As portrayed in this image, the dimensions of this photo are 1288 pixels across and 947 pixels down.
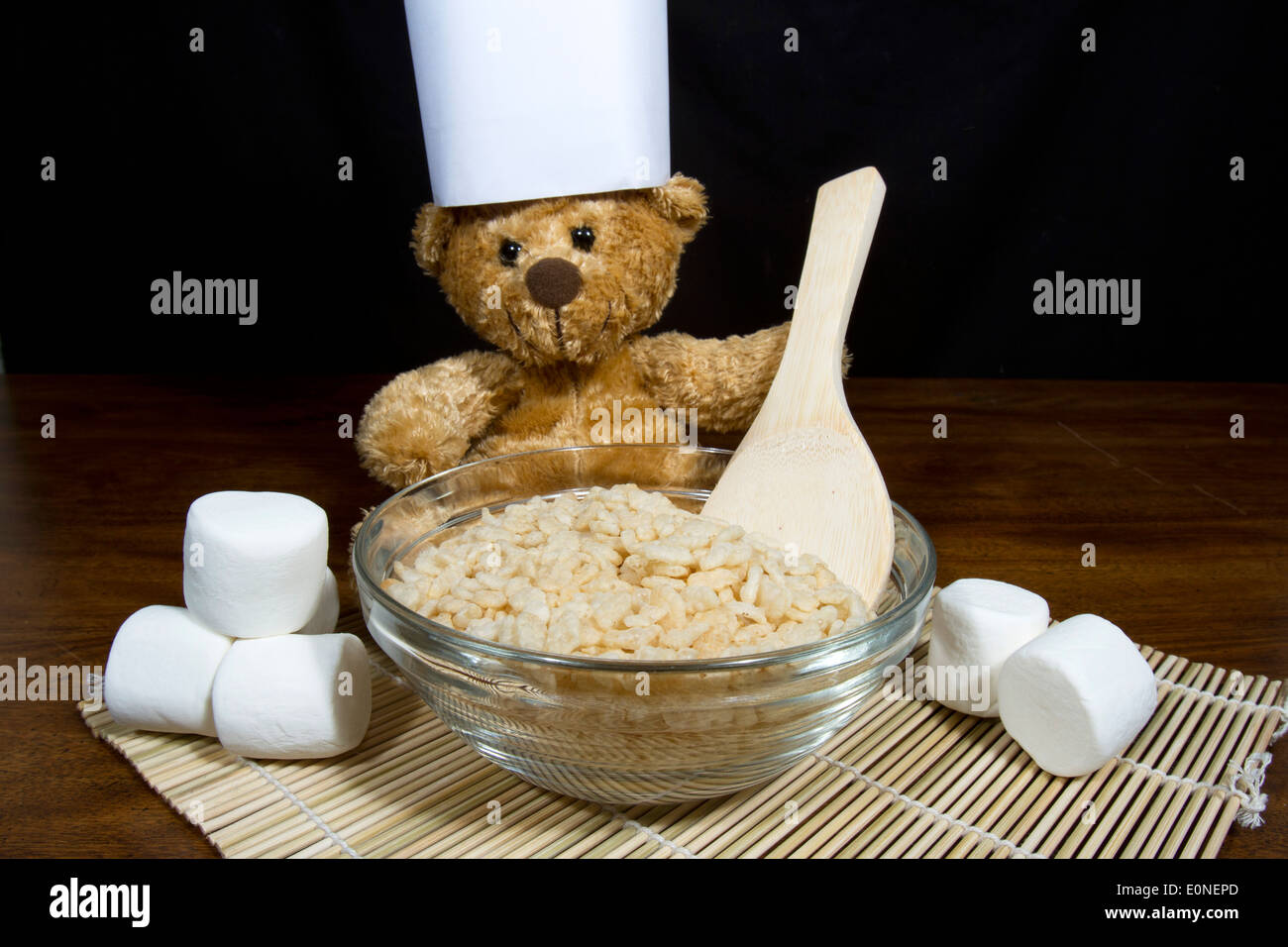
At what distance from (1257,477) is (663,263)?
76 cm

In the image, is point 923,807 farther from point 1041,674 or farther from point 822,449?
point 822,449

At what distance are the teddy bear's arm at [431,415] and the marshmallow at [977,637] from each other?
453 millimetres

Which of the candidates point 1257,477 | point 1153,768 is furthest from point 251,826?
point 1257,477

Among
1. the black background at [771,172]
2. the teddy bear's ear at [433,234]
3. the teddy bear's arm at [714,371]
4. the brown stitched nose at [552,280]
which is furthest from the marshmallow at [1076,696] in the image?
the black background at [771,172]

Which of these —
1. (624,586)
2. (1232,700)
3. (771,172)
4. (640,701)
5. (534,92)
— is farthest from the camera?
(771,172)

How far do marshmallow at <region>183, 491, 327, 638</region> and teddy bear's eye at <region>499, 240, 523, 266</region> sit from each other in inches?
12.2

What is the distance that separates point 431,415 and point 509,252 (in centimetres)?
16

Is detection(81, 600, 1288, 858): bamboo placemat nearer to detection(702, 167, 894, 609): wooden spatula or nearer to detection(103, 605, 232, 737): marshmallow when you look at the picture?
detection(103, 605, 232, 737): marshmallow

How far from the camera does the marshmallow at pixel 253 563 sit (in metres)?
0.70

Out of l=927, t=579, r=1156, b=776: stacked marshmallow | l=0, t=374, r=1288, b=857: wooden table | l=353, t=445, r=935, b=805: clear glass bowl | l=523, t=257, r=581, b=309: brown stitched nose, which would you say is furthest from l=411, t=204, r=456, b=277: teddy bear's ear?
l=927, t=579, r=1156, b=776: stacked marshmallow

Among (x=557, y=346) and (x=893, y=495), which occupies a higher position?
(x=557, y=346)

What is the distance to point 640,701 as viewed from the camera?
0.55 m

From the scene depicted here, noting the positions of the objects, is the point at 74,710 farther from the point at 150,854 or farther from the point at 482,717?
the point at 482,717

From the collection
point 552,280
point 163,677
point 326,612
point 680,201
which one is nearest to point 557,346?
point 552,280
